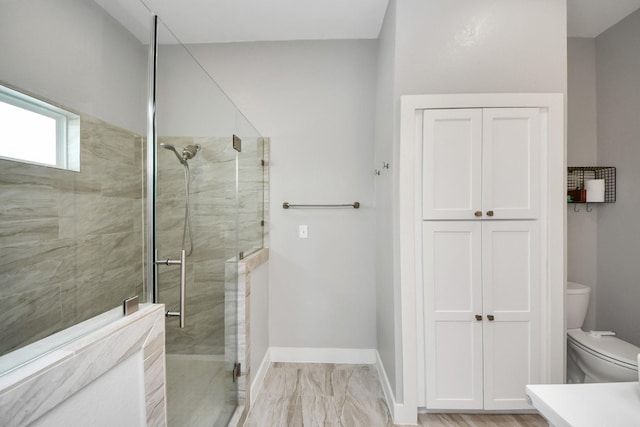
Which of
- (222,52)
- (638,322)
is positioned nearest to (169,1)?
(222,52)

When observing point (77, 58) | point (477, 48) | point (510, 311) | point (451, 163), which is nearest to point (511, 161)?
point (451, 163)

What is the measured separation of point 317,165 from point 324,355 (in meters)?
1.62

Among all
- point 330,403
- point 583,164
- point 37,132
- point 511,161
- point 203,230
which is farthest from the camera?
point 583,164

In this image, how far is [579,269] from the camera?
2.46 m

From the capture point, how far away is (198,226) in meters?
1.44

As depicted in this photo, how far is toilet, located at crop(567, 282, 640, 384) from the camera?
1.72 metres

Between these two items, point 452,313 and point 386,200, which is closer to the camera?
point 452,313

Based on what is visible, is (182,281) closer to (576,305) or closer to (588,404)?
(588,404)

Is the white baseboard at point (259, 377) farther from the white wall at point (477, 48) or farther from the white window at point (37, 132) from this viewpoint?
the white window at point (37, 132)

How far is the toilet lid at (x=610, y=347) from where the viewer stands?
5.65 ft

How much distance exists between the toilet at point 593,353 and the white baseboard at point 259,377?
209 centimetres

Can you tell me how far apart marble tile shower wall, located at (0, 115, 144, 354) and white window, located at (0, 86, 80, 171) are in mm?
23

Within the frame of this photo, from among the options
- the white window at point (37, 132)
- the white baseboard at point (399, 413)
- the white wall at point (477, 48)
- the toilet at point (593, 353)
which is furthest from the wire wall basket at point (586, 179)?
the white window at point (37, 132)

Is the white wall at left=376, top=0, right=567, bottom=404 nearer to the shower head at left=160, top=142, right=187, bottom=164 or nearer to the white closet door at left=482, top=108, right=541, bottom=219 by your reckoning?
the white closet door at left=482, top=108, right=541, bottom=219
